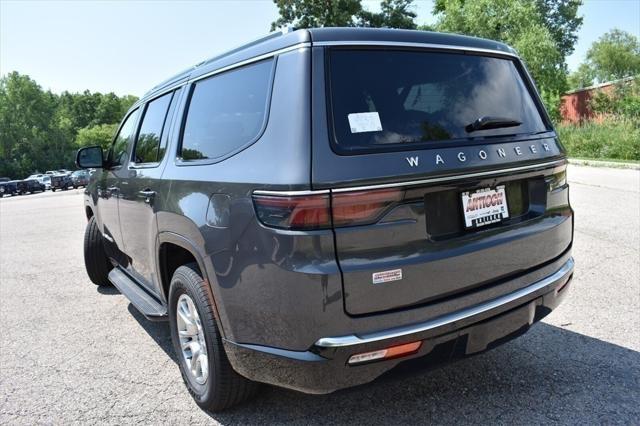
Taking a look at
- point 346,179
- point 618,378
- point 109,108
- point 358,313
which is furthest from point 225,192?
point 109,108

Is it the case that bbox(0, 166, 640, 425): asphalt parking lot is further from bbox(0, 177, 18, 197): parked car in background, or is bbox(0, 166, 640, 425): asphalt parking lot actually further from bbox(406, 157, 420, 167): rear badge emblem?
bbox(0, 177, 18, 197): parked car in background

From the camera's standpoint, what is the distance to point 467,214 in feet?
7.53

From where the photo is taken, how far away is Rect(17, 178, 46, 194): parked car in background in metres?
41.6

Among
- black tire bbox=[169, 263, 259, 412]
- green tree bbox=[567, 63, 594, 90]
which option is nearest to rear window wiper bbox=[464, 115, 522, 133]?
black tire bbox=[169, 263, 259, 412]

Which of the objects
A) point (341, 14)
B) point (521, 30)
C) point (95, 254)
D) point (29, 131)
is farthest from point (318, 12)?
point (29, 131)

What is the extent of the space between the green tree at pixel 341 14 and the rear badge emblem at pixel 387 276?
119 ft

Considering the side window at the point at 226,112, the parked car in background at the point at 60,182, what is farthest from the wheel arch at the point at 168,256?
the parked car in background at the point at 60,182

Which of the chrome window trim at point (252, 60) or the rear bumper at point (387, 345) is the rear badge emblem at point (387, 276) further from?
the chrome window trim at point (252, 60)

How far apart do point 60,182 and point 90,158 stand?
4657 centimetres

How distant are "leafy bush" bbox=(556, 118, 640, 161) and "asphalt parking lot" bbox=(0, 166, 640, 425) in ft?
52.6

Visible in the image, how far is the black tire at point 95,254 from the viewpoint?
5250mm

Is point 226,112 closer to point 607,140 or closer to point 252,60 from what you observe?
point 252,60

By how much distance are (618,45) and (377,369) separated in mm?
81829

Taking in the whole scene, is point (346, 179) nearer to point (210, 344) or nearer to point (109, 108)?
point (210, 344)
